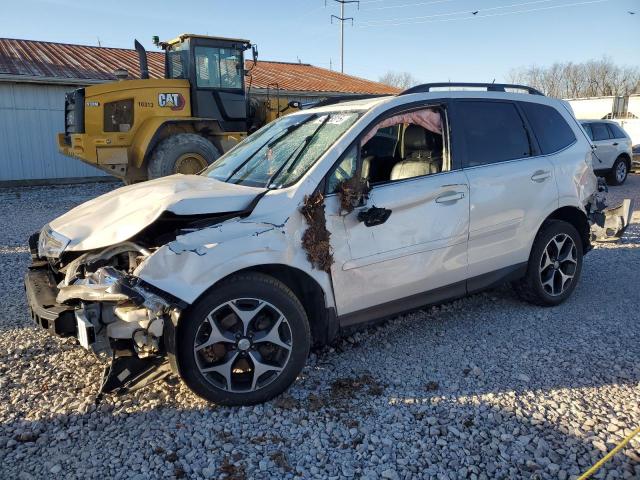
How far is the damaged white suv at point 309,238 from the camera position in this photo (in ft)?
10.1

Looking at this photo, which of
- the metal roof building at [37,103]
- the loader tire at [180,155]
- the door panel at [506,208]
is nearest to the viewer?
the door panel at [506,208]

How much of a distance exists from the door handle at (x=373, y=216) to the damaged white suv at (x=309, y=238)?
0.04ft

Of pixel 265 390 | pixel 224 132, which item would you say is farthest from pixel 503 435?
pixel 224 132

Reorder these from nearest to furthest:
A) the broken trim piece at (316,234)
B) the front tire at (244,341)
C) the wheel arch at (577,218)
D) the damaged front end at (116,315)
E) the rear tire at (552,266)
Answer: the damaged front end at (116,315), the front tire at (244,341), the broken trim piece at (316,234), the rear tire at (552,266), the wheel arch at (577,218)

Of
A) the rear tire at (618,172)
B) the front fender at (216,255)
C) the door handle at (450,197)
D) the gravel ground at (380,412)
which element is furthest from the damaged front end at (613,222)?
the rear tire at (618,172)

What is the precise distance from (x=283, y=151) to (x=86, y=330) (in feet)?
6.11

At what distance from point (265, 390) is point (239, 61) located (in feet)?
30.5

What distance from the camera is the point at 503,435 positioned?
9.71 ft

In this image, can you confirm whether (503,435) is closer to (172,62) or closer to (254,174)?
(254,174)

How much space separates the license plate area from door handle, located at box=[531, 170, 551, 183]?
362 centimetres

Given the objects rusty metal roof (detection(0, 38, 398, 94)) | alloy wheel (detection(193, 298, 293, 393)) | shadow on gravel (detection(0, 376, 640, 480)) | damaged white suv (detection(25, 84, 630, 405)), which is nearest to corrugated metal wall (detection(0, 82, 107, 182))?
rusty metal roof (detection(0, 38, 398, 94))

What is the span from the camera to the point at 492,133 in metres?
4.43

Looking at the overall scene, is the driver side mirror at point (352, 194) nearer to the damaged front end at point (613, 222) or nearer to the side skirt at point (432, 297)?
the side skirt at point (432, 297)

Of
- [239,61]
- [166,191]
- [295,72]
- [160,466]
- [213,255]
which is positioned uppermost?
[295,72]
